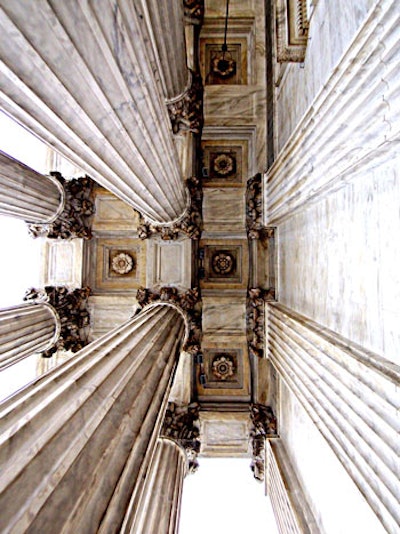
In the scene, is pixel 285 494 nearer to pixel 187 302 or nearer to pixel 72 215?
pixel 187 302

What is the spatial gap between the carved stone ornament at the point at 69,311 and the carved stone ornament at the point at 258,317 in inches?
143

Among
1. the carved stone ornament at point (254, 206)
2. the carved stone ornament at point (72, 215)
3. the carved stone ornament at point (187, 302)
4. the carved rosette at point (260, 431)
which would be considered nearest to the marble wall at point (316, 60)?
the carved stone ornament at point (254, 206)

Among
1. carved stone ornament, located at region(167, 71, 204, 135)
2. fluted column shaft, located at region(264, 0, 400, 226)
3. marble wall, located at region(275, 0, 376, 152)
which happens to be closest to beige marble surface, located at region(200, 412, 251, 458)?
fluted column shaft, located at region(264, 0, 400, 226)

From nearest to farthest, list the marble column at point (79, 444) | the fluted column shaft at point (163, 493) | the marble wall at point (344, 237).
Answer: the marble column at point (79, 444) → the marble wall at point (344, 237) → the fluted column shaft at point (163, 493)

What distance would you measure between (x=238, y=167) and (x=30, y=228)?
191 inches

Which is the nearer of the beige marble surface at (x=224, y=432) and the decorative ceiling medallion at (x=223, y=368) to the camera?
the beige marble surface at (x=224, y=432)

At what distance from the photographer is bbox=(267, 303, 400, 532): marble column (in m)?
2.82

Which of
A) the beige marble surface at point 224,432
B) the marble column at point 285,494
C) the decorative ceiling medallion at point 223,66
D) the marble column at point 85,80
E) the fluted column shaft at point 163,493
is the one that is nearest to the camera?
the marble column at point 85,80

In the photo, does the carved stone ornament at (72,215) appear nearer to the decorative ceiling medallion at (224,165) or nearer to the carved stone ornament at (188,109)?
the carved stone ornament at (188,109)

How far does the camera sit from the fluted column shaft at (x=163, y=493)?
17.0ft

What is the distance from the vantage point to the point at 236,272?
9047 millimetres

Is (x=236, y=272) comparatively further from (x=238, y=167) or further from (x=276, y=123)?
(x=276, y=123)

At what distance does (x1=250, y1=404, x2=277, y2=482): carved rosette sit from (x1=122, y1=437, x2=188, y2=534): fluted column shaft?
1564mm

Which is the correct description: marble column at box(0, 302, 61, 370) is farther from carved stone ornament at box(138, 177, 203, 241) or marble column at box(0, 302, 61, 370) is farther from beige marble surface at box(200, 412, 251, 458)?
beige marble surface at box(200, 412, 251, 458)
